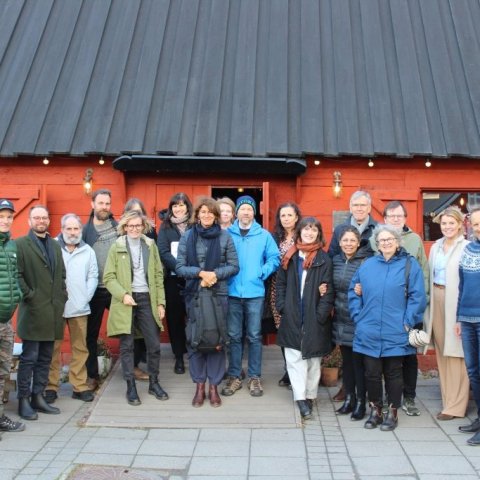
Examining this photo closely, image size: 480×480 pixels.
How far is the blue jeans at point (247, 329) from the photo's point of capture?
237 inches

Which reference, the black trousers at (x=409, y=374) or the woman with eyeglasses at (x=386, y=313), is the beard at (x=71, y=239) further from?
the black trousers at (x=409, y=374)

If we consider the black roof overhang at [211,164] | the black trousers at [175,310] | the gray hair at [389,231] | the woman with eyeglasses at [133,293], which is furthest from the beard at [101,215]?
the gray hair at [389,231]

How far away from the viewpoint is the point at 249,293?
5.96 meters

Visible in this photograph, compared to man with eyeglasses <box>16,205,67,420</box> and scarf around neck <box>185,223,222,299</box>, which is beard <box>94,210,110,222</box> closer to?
man with eyeglasses <box>16,205,67,420</box>

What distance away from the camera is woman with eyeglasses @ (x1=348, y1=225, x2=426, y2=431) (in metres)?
5.13

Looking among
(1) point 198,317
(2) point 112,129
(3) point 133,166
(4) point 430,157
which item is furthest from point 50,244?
(4) point 430,157

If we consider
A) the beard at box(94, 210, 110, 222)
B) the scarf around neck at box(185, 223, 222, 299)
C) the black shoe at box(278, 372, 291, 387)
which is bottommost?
the black shoe at box(278, 372, 291, 387)

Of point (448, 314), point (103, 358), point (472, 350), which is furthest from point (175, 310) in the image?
point (472, 350)

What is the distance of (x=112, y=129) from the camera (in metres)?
7.79

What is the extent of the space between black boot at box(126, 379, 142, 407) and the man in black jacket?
0.69 m

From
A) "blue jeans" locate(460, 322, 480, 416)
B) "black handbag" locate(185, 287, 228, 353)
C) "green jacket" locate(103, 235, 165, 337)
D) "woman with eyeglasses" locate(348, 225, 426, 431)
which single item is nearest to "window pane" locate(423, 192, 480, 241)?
"woman with eyeglasses" locate(348, 225, 426, 431)

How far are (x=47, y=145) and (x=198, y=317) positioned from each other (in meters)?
3.57

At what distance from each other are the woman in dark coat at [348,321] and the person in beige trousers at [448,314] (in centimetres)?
72

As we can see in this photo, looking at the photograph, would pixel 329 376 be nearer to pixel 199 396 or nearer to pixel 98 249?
pixel 199 396
